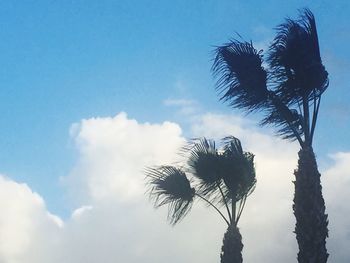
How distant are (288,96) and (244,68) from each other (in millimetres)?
1580

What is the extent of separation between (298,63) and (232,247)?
19.8 ft

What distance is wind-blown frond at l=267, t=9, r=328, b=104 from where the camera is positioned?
17688 millimetres

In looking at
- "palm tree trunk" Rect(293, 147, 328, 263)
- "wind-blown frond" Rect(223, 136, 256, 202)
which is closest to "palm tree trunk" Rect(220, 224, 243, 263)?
"wind-blown frond" Rect(223, 136, 256, 202)

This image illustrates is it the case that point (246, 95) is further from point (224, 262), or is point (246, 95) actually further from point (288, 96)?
point (224, 262)

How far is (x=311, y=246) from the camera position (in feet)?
51.9

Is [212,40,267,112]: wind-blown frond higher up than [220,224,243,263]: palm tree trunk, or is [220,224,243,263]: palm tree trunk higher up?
[212,40,267,112]: wind-blown frond

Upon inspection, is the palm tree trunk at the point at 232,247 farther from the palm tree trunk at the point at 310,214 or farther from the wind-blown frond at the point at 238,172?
the palm tree trunk at the point at 310,214

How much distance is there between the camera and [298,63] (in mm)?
17766

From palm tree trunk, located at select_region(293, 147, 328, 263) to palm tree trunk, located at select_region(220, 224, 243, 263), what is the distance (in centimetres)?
300

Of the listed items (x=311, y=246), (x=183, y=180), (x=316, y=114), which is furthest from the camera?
(x=183, y=180)

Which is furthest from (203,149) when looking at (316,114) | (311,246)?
(311,246)

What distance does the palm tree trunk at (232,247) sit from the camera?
18625 mm

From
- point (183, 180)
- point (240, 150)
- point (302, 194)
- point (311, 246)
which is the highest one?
point (240, 150)

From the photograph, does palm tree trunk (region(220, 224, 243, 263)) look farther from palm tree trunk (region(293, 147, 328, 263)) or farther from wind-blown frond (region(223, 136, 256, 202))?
palm tree trunk (region(293, 147, 328, 263))
